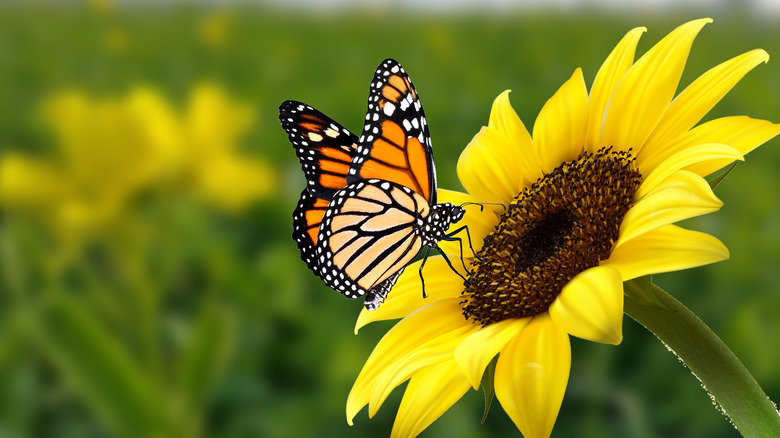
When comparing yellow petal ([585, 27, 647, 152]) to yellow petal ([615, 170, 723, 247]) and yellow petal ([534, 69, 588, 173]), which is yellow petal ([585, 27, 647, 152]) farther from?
yellow petal ([615, 170, 723, 247])

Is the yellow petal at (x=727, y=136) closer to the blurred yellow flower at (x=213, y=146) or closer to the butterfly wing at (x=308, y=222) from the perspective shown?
the butterfly wing at (x=308, y=222)

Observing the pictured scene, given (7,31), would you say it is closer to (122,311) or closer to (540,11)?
(540,11)

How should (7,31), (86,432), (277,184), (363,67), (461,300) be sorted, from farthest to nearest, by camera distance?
(7,31)
(363,67)
(277,184)
(86,432)
(461,300)

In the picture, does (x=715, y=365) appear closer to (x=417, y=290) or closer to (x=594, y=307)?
(x=594, y=307)

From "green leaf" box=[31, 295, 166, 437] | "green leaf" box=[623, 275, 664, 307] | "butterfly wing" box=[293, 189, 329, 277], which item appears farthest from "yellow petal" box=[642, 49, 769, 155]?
"green leaf" box=[31, 295, 166, 437]

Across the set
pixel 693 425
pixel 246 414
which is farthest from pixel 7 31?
pixel 693 425

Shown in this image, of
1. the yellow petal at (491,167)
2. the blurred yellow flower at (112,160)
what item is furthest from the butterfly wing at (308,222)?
the blurred yellow flower at (112,160)

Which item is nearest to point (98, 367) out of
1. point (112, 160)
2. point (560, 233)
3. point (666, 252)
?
point (112, 160)

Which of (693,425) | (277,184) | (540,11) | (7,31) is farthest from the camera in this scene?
(7,31)
